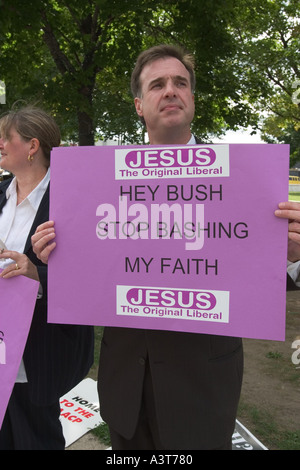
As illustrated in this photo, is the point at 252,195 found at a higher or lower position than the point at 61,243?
higher

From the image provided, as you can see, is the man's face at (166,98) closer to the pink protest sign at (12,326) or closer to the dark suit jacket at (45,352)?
the dark suit jacket at (45,352)

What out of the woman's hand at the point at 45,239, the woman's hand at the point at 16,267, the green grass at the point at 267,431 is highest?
the woman's hand at the point at 45,239

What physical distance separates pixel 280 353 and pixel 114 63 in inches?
200

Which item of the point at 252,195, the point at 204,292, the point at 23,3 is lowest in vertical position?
the point at 204,292

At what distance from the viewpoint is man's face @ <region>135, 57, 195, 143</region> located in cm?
170

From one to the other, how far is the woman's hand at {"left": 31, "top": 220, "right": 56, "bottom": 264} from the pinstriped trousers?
86 cm

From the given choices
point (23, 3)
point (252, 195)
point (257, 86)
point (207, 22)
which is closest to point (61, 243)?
point (252, 195)

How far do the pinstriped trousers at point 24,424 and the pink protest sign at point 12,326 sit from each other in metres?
0.34

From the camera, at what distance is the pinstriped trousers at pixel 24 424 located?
6.84 ft

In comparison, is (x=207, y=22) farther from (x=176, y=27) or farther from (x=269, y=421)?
(x=269, y=421)

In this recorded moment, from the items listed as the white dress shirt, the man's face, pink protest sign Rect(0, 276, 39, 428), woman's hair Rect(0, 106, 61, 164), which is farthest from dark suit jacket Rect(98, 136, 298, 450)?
woman's hair Rect(0, 106, 61, 164)

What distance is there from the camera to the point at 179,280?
1.48m

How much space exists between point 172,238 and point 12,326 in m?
0.80

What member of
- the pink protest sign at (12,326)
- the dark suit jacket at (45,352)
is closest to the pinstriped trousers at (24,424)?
the dark suit jacket at (45,352)
